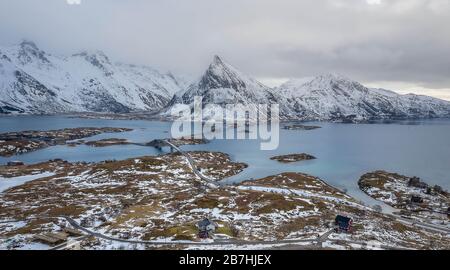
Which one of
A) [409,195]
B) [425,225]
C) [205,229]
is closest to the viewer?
[205,229]

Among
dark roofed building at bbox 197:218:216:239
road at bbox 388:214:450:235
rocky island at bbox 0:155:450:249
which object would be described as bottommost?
road at bbox 388:214:450:235

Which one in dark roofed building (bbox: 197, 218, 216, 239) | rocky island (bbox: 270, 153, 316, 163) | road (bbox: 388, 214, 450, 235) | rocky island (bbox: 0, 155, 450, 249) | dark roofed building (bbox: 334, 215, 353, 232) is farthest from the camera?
rocky island (bbox: 270, 153, 316, 163)

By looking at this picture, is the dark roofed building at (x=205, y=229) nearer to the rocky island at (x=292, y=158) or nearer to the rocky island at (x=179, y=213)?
the rocky island at (x=179, y=213)

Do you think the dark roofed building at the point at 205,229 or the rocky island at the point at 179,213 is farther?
the dark roofed building at the point at 205,229

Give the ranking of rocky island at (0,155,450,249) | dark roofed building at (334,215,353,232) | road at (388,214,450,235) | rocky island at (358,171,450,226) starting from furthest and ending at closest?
rocky island at (358,171,450,226) → road at (388,214,450,235) → dark roofed building at (334,215,353,232) → rocky island at (0,155,450,249)

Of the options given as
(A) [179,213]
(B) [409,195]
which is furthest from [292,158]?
(A) [179,213]

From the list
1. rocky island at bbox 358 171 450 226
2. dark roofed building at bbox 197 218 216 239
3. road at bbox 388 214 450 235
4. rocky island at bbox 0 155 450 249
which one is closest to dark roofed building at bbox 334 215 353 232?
rocky island at bbox 0 155 450 249

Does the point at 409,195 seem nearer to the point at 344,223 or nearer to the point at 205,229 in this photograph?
the point at 344,223

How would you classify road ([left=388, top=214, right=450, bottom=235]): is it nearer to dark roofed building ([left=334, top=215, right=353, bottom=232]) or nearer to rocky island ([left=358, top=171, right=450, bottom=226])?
rocky island ([left=358, top=171, right=450, bottom=226])

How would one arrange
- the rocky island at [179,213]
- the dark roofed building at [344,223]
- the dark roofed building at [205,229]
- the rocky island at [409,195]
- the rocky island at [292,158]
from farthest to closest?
1. the rocky island at [292,158]
2. the rocky island at [409,195]
3. the dark roofed building at [344,223]
4. the dark roofed building at [205,229]
5. the rocky island at [179,213]

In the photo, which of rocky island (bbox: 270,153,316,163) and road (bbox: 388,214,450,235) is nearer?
road (bbox: 388,214,450,235)

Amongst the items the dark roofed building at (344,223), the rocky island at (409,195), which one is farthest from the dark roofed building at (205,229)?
the rocky island at (409,195)
